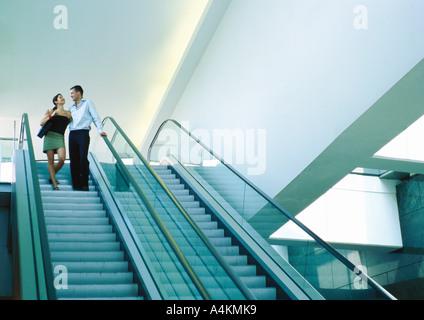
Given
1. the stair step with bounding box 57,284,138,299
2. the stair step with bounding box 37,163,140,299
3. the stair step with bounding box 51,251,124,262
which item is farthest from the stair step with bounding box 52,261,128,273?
the stair step with bounding box 57,284,138,299

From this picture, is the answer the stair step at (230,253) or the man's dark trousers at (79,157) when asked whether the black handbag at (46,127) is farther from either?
the stair step at (230,253)

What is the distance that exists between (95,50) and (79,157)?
5587mm

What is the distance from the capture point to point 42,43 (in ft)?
38.7

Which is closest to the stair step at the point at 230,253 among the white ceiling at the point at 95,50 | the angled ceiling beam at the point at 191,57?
the angled ceiling beam at the point at 191,57

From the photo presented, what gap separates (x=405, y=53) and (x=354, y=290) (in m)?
2.53

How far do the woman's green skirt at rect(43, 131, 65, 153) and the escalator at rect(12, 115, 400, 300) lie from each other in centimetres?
42

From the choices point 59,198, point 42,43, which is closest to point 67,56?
point 42,43

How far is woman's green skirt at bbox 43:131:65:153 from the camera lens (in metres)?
7.63

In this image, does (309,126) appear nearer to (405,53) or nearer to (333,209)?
(405,53)

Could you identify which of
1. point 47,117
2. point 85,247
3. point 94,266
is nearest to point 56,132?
point 47,117

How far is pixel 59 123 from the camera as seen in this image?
25.2ft

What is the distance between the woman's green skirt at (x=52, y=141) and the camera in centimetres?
763

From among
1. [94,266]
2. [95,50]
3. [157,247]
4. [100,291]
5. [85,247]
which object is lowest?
[100,291]

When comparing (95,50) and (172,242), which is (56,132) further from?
(95,50)
